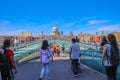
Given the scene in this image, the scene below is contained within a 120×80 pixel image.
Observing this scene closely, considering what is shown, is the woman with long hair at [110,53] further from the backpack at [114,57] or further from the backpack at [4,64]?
the backpack at [4,64]

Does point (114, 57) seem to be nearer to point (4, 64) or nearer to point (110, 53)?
point (110, 53)

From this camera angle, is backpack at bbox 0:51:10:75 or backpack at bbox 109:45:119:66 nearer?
backpack at bbox 0:51:10:75

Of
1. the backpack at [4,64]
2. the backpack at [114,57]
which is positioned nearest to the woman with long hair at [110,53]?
the backpack at [114,57]

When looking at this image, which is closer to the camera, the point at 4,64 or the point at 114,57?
the point at 4,64

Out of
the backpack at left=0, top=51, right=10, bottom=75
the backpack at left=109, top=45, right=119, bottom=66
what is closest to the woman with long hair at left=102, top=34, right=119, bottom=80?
the backpack at left=109, top=45, right=119, bottom=66

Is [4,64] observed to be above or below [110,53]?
below

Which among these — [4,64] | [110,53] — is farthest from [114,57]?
[4,64]

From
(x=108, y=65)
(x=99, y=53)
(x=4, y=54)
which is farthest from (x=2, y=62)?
(x=99, y=53)

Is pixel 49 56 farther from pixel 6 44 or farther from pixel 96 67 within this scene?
pixel 96 67

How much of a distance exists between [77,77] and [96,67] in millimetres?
2456

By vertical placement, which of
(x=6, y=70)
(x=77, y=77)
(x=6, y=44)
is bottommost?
(x=77, y=77)

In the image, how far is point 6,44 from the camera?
29.8ft

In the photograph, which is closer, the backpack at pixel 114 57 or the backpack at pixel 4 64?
the backpack at pixel 4 64

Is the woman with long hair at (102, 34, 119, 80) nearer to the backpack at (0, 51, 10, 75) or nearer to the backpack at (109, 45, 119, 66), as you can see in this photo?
the backpack at (109, 45, 119, 66)
